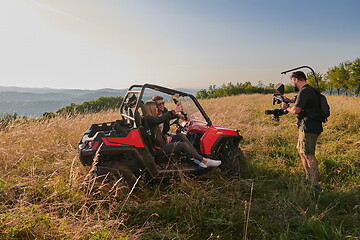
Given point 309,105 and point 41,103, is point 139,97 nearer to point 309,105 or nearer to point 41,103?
point 309,105

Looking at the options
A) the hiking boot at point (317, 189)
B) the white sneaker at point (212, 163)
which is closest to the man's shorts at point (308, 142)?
the hiking boot at point (317, 189)

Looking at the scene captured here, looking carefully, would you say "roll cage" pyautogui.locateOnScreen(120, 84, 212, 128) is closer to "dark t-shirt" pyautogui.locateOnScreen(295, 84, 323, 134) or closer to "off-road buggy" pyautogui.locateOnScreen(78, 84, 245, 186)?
"off-road buggy" pyautogui.locateOnScreen(78, 84, 245, 186)

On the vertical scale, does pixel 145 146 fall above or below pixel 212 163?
above

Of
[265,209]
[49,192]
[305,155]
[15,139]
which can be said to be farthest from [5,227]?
[305,155]

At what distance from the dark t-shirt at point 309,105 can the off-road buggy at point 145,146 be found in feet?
3.80

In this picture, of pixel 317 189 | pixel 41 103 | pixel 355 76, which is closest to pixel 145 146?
pixel 317 189

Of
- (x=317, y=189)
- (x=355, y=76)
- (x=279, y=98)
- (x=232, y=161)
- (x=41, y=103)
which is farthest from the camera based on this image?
(x=41, y=103)

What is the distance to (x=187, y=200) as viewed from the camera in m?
3.16

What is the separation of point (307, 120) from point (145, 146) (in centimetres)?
270

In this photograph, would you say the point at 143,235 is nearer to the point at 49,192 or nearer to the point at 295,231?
the point at 49,192

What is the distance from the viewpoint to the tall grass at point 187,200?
94.3 inches

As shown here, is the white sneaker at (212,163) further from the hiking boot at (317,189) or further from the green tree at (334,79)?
the green tree at (334,79)

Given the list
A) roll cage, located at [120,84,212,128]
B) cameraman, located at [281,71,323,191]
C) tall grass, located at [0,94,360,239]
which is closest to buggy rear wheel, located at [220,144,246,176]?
tall grass, located at [0,94,360,239]

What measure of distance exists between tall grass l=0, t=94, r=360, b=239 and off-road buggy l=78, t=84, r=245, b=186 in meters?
0.22
